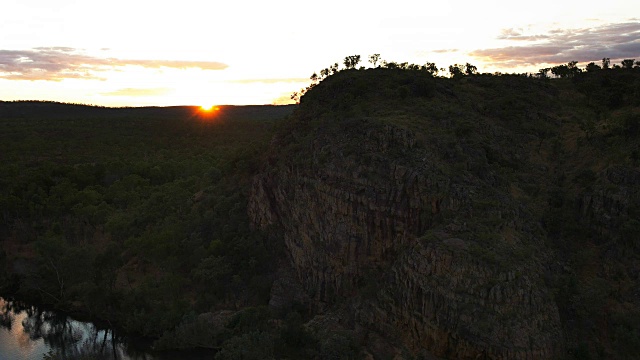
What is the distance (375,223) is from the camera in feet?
110

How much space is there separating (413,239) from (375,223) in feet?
9.28

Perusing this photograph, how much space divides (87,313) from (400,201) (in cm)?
2688

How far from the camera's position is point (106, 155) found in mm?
94250

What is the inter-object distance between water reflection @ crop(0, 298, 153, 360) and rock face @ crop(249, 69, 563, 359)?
14.4m

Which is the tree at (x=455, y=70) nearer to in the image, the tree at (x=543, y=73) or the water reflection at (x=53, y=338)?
the tree at (x=543, y=73)

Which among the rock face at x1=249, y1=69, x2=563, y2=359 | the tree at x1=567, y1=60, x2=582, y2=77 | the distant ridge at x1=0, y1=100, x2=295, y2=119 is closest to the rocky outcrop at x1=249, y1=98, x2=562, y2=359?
the rock face at x1=249, y1=69, x2=563, y2=359

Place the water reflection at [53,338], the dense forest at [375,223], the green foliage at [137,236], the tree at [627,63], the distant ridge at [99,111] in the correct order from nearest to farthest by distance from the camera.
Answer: the dense forest at [375,223]
the water reflection at [53,338]
the green foliage at [137,236]
the tree at [627,63]
the distant ridge at [99,111]

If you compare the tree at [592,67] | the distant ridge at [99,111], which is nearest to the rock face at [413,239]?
the tree at [592,67]

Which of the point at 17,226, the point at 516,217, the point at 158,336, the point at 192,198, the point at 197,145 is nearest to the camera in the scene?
the point at 516,217

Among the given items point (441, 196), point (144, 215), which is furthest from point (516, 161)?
point (144, 215)

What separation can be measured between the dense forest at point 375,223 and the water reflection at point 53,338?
124 cm

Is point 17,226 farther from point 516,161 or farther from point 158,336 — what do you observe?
point 516,161

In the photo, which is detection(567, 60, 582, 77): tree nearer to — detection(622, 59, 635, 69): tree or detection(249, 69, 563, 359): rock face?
detection(622, 59, 635, 69): tree

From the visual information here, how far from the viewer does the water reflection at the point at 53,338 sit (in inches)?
1422
